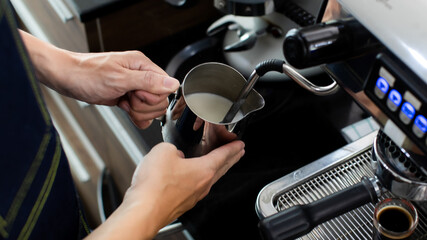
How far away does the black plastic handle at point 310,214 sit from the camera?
615 millimetres

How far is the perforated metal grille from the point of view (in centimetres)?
70

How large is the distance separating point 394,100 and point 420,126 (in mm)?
36

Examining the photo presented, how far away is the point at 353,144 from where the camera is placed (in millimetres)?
791

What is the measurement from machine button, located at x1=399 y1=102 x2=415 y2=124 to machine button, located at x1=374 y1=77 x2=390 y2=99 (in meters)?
0.02

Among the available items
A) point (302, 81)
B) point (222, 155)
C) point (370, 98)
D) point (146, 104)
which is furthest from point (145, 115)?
point (370, 98)

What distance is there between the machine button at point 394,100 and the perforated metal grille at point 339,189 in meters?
0.23

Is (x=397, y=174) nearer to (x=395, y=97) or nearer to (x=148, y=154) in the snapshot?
(x=395, y=97)

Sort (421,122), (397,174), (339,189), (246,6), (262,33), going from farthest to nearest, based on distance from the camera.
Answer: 1. (262,33)
2. (246,6)
3. (339,189)
4. (397,174)
5. (421,122)

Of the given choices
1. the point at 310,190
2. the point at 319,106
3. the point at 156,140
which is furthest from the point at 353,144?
the point at 156,140

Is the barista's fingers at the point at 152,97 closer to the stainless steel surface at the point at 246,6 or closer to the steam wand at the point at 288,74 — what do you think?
the steam wand at the point at 288,74

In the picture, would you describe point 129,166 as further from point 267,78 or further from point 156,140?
point 267,78

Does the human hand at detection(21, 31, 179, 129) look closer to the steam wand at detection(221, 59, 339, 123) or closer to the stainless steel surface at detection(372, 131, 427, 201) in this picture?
the steam wand at detection(221, 59, 339, 123)

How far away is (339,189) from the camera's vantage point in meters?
0.73

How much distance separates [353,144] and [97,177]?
0.81m
